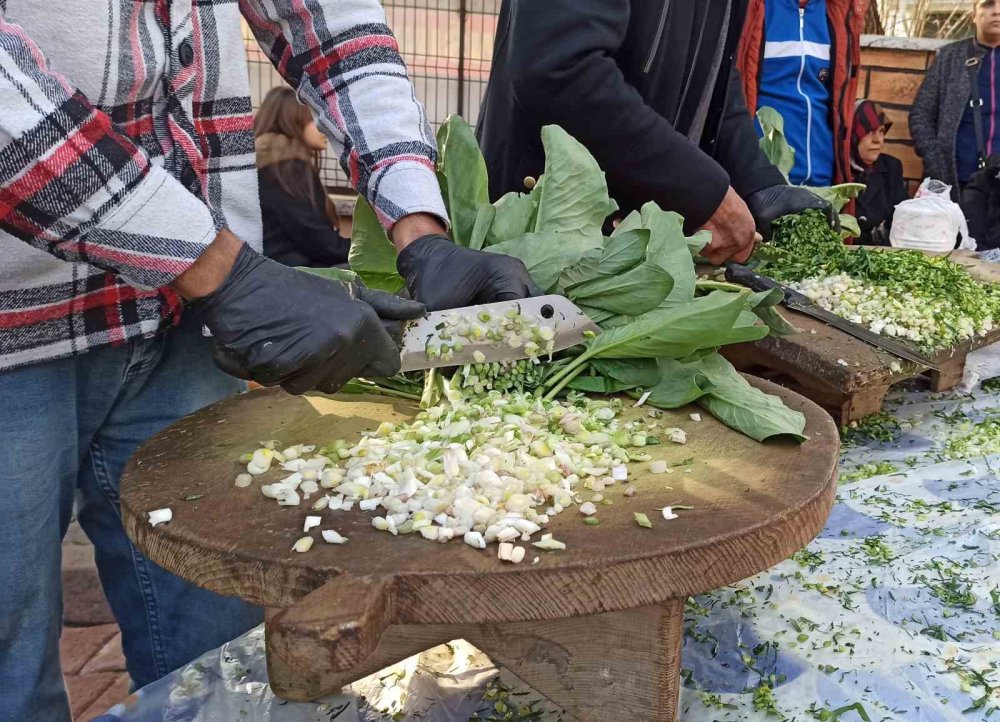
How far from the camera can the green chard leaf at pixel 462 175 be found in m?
1.83

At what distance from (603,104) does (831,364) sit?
2.74 ft

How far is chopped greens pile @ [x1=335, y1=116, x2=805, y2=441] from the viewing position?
1466mm

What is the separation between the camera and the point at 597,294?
1.64 m

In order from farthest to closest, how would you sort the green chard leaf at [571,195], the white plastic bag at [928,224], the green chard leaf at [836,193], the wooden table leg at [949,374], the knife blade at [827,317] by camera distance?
the white plastic bag at [928,224], the green chard leaf at [836,193], the wooden table leg at [949,374], the knife blade at [827,317], the green chard leaf at [571,195]

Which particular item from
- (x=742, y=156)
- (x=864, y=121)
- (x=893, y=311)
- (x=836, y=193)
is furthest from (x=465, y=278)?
(x=864, y=121)

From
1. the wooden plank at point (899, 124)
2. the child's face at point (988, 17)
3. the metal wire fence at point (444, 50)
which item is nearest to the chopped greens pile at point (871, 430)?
the child's face at point (988, 17)

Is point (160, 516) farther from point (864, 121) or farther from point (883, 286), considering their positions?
point (864, 121)

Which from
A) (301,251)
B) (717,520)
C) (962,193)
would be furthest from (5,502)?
(962,193)

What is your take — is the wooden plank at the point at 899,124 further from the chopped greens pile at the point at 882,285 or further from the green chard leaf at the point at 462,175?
the green chard leaf at the point at 462,175

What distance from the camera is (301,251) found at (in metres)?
4.84

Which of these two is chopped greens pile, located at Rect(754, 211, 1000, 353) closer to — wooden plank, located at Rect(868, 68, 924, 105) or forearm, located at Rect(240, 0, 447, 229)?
forearm, located at Rect(240, 0, 447, 229)

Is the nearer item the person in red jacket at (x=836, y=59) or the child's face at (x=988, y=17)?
the person in red jacket at (x=836, y=59)

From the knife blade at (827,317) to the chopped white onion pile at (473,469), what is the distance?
39.4 inches

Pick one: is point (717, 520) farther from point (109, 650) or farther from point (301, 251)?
point (301, 251)
